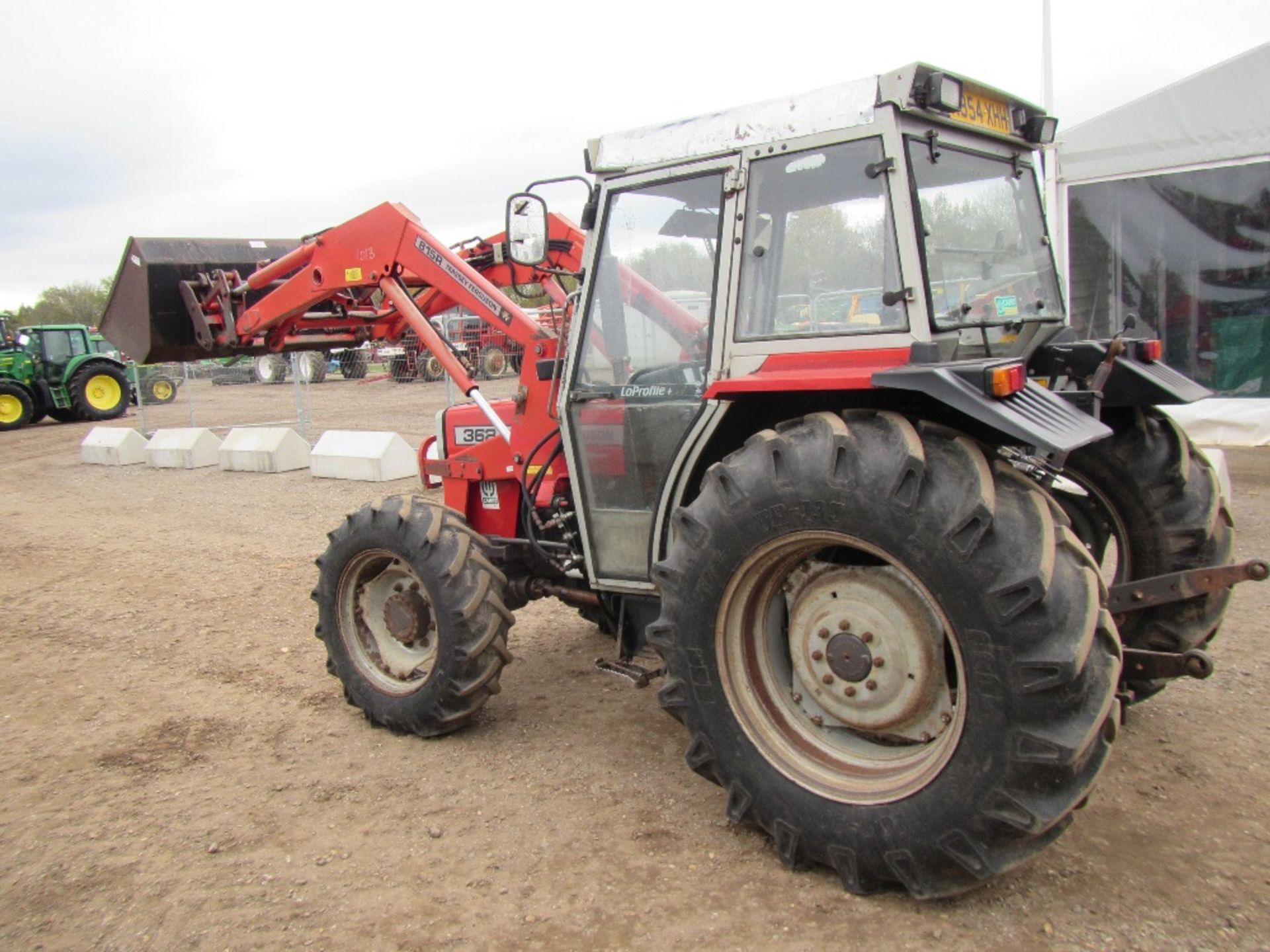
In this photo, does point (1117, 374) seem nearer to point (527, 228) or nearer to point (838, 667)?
point (838, 667)

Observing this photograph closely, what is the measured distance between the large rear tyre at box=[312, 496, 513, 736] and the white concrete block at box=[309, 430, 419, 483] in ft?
22.6

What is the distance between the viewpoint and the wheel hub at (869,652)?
10.1 ft

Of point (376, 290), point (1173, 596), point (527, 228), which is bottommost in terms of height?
point (1173, 596)

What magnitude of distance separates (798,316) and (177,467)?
42.5 ft

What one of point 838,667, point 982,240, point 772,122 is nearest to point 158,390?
point 772,122

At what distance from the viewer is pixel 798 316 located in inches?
132

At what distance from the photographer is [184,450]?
46.3 feet

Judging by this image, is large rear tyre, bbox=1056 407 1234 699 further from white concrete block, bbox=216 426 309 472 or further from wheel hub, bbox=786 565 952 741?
white concrete block, bbox=216 426 309 472

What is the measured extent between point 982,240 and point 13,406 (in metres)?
23.8

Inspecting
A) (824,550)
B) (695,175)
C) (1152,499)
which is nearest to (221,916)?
Answer: (824,550)

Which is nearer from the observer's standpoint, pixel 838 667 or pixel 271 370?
pixel 838 667

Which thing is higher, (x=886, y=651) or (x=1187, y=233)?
(x=1187, y=233)

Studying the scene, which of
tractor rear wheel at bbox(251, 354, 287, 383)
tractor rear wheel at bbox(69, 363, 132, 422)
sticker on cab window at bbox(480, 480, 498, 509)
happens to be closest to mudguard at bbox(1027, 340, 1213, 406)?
sticker on cab window at bbox(480, 480, 498, 509)

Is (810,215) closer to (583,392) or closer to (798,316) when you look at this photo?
(798,316)
